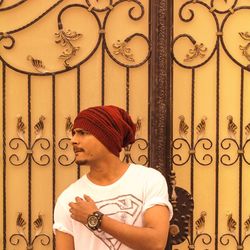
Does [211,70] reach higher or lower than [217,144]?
higher

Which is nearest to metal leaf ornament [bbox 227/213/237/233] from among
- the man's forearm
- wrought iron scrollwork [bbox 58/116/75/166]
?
wrought iron scrollwork [bbox 58/116/75/166]

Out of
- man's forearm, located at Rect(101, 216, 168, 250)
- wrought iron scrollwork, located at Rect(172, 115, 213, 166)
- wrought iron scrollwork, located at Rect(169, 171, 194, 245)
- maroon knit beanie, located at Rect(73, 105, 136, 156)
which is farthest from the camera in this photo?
wrought iron scrollwork, located at Rect(172, 115, 213, 166)

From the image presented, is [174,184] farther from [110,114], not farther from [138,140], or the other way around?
[110,114]

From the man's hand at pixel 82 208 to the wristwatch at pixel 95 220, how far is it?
0.02 meters

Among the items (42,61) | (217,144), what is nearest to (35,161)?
(42,61)

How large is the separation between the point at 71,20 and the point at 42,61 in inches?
12.1

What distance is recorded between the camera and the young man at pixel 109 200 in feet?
6.14

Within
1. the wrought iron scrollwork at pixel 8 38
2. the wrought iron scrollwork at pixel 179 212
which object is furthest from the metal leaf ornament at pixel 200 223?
the wrought iron scrollwork at pixel 8 38

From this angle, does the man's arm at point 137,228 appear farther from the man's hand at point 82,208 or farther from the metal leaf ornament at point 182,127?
the metal leaf ornament at point 182,127

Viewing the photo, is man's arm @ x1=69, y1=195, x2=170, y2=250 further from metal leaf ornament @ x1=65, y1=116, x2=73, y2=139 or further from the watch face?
metal leaf ornament @ x1=65, y1=116, x2=73, y2=139

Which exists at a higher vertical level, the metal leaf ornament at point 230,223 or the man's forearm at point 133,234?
the man's forearm at point 133,234

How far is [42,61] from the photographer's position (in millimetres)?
3109

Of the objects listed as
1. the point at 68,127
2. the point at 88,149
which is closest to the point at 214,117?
the point at 68,127

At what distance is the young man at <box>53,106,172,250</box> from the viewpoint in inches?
73.7
